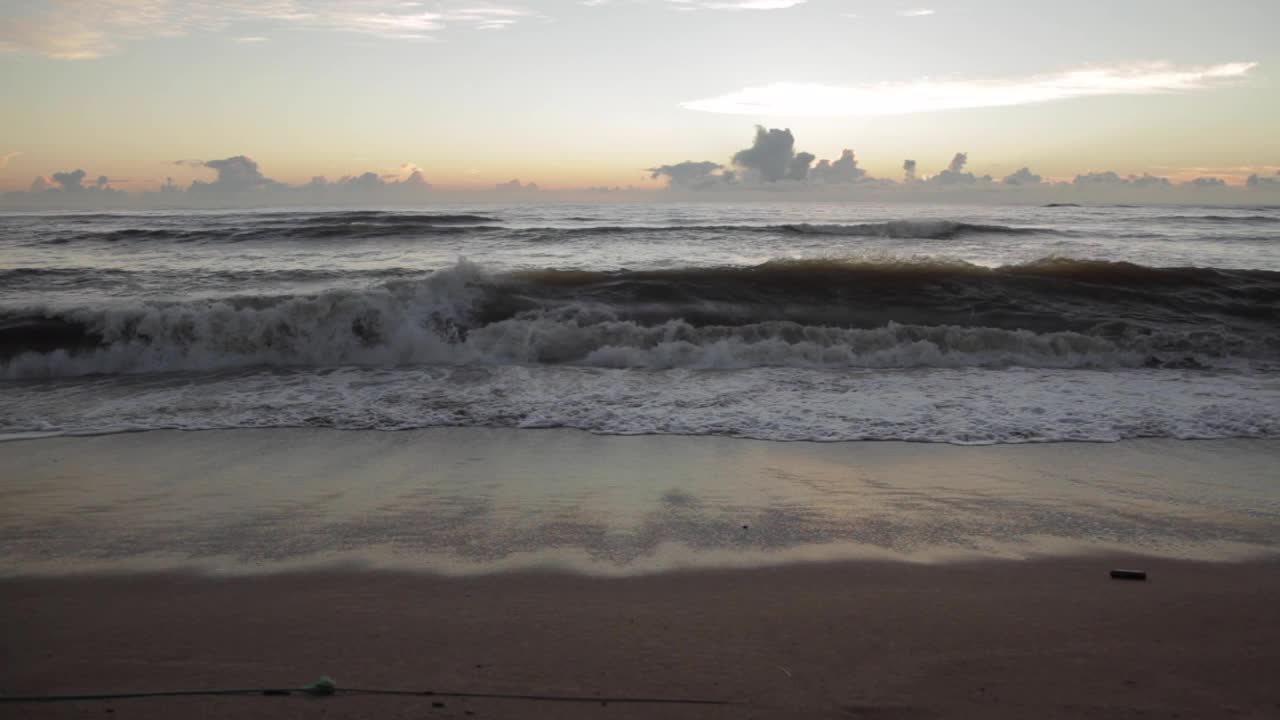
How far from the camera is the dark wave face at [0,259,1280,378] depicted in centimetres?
917

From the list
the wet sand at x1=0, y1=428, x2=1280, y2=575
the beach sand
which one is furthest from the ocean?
the beach sand

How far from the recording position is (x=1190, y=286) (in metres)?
14.4

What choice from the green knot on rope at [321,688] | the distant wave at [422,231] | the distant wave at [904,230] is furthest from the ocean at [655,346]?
the distant wave at [904,230]

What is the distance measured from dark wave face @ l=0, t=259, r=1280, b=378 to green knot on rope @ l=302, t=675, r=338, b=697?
6.41 meters

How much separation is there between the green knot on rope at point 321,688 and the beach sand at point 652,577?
0.06m

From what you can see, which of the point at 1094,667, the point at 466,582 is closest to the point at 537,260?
the point at 466,582

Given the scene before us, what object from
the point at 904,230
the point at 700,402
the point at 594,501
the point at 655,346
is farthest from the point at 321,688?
the point at 904,230

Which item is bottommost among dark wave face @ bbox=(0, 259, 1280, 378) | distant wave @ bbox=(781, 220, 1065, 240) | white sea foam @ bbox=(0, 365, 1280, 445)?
white sea foam @ bbox=(0, 365, 1280, 445)

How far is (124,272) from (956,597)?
1789 centimetres

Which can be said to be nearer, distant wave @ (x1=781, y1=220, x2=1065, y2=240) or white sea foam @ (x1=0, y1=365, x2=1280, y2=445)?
white sea foam @ (x1=0, y1=365, x2=1280, y2=445)

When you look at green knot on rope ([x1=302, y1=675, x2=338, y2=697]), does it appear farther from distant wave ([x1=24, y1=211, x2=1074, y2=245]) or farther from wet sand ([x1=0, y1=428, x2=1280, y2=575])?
distant wave ([x1=24, y1=211, x2=1074, y2=245])

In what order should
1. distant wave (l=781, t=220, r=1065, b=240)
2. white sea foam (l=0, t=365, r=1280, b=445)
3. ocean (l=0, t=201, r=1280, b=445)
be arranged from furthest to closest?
distant wave (l=781, t=220, r=1065, b=240)
ocean (l=0, t=201, r=1280, b=445)
white sea foam (l=0, t=365, r=1280, b=445)

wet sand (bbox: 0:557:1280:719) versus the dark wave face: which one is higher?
the dark wave face

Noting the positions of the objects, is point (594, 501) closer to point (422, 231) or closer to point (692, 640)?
point (692, 640)
